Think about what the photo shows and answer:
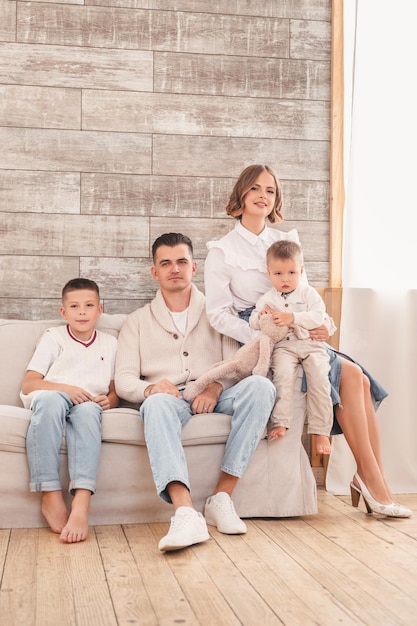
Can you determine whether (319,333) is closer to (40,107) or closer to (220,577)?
(220,577)

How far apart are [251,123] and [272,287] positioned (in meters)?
0.93

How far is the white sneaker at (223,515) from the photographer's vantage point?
8.58 ft

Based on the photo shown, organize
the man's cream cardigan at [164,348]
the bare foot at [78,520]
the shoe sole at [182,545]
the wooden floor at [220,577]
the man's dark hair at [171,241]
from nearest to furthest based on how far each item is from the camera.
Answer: the wooden floor at [220,577] < the shoe sole at [182,545] < the bare foot at [78,520] < the man's cream cardigan at [164,348] < the man's dark hair at [171,241]

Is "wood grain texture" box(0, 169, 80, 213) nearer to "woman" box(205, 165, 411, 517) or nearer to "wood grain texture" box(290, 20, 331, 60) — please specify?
"woman" box(205, 165, 411, 517)

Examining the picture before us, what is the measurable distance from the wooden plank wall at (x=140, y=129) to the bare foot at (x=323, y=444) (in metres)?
1.08

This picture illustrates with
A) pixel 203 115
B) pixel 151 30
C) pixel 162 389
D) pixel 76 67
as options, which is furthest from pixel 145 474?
pixel 151 30

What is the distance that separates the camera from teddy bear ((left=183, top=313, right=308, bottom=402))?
290cm

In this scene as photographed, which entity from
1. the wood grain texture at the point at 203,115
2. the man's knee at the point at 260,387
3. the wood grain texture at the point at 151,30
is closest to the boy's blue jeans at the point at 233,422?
the man's knee at the point at 260,387

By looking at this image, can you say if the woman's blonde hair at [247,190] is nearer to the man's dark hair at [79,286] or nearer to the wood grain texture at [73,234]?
the wood grain texture at [73,234]

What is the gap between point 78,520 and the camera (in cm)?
258

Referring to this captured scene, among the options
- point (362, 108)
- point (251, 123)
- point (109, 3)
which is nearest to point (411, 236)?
point (362, 108)

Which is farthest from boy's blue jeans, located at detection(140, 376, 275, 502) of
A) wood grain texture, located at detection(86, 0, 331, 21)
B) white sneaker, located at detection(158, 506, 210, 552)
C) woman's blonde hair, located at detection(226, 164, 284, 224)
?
wood grain texture, located at detection(86, 0, 331, 21)

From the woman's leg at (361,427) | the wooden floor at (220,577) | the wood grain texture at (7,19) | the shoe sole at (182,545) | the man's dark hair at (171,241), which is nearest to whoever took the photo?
the wooden floor at (220,577)

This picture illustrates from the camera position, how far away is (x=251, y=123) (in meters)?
3.73
